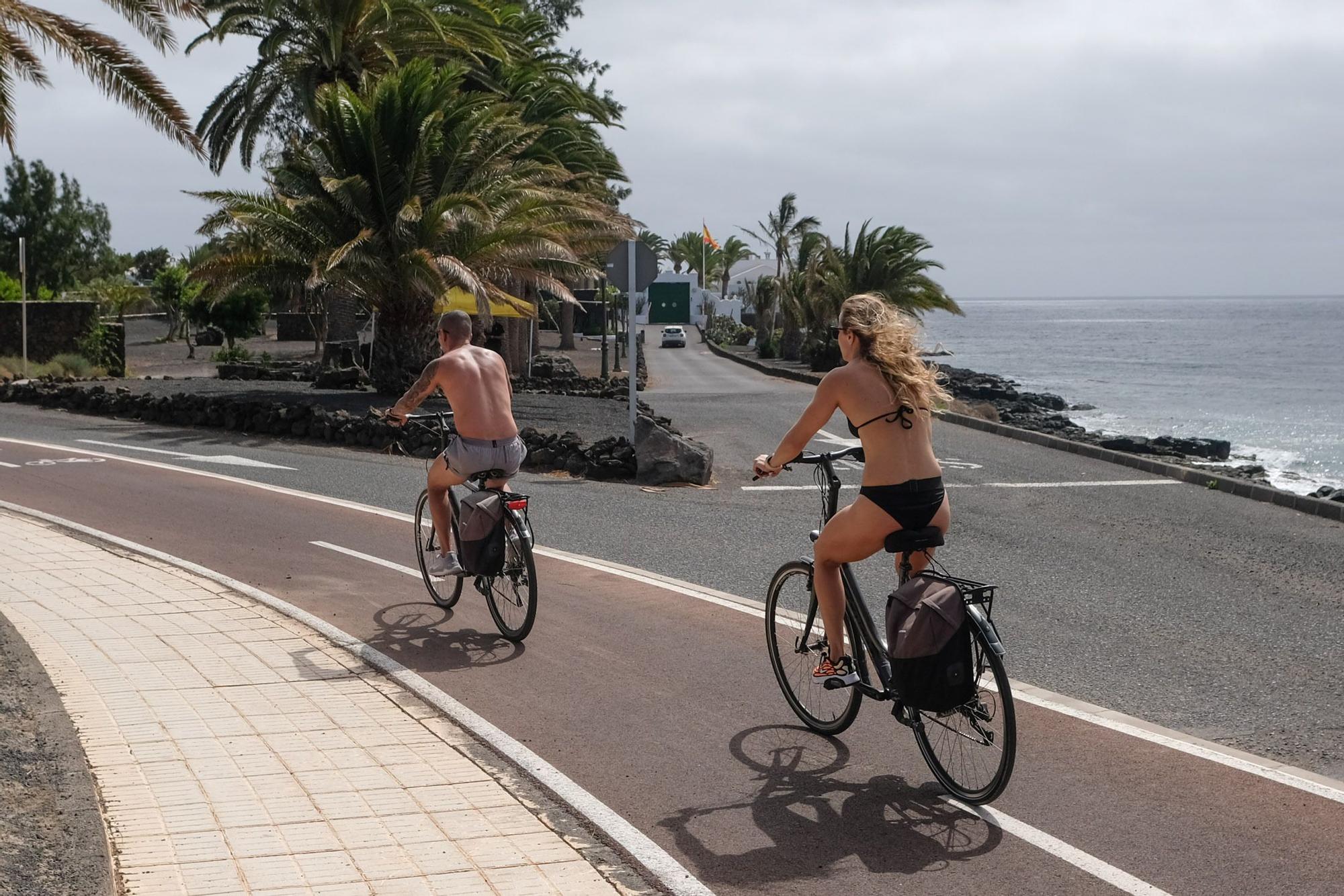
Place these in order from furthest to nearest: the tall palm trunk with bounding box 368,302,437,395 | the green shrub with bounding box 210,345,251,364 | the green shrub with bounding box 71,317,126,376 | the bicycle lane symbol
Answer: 1. the green shrub with bounding box 210,345,251,364
2. the green shrub with bounding box 71,317,126,376
3. the tall palm trunk with bounding box 368,302,437,395
4. the bicycle lane symbol

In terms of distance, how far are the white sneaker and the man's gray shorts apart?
530 millimetres

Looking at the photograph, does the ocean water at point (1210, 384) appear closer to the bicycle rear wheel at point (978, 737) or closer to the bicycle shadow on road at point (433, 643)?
the bicycle rear wheel at point (978, 737)

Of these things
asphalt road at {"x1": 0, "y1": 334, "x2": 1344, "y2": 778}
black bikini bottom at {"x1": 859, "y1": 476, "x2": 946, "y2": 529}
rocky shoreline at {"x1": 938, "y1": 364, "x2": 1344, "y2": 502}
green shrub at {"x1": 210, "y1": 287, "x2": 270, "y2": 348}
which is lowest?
rocky shoreline at {"x1": 938, "y1": 364, "x2": 1344, "y2": 502}

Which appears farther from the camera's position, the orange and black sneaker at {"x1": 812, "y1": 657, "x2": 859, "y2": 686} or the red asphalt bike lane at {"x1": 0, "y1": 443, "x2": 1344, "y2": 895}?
the orange and black sneaker at {"x1": 812, "y1": 657, "x2": 859, "y2": 686}

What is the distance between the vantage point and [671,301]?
271 feet

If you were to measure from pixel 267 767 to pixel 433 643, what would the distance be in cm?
231

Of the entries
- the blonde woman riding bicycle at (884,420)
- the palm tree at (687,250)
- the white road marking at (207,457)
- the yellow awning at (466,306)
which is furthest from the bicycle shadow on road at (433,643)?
the palm tree at (687,250)

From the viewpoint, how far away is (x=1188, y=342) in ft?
425

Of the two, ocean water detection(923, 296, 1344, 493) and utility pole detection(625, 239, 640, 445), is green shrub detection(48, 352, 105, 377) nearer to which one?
utility pole detection(625, 239, 640, 445)

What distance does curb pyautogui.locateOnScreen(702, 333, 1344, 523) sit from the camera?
1467 cm

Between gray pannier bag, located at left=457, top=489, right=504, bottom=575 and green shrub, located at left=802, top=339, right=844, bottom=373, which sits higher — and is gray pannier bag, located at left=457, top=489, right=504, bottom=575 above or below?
below

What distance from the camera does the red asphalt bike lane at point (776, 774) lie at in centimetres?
440

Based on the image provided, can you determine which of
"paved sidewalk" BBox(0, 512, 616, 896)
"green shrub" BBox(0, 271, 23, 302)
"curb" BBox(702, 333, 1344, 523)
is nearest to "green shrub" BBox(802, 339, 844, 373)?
"curb" BBox(702, 333, 1344, 523)

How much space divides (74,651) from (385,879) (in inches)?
139
